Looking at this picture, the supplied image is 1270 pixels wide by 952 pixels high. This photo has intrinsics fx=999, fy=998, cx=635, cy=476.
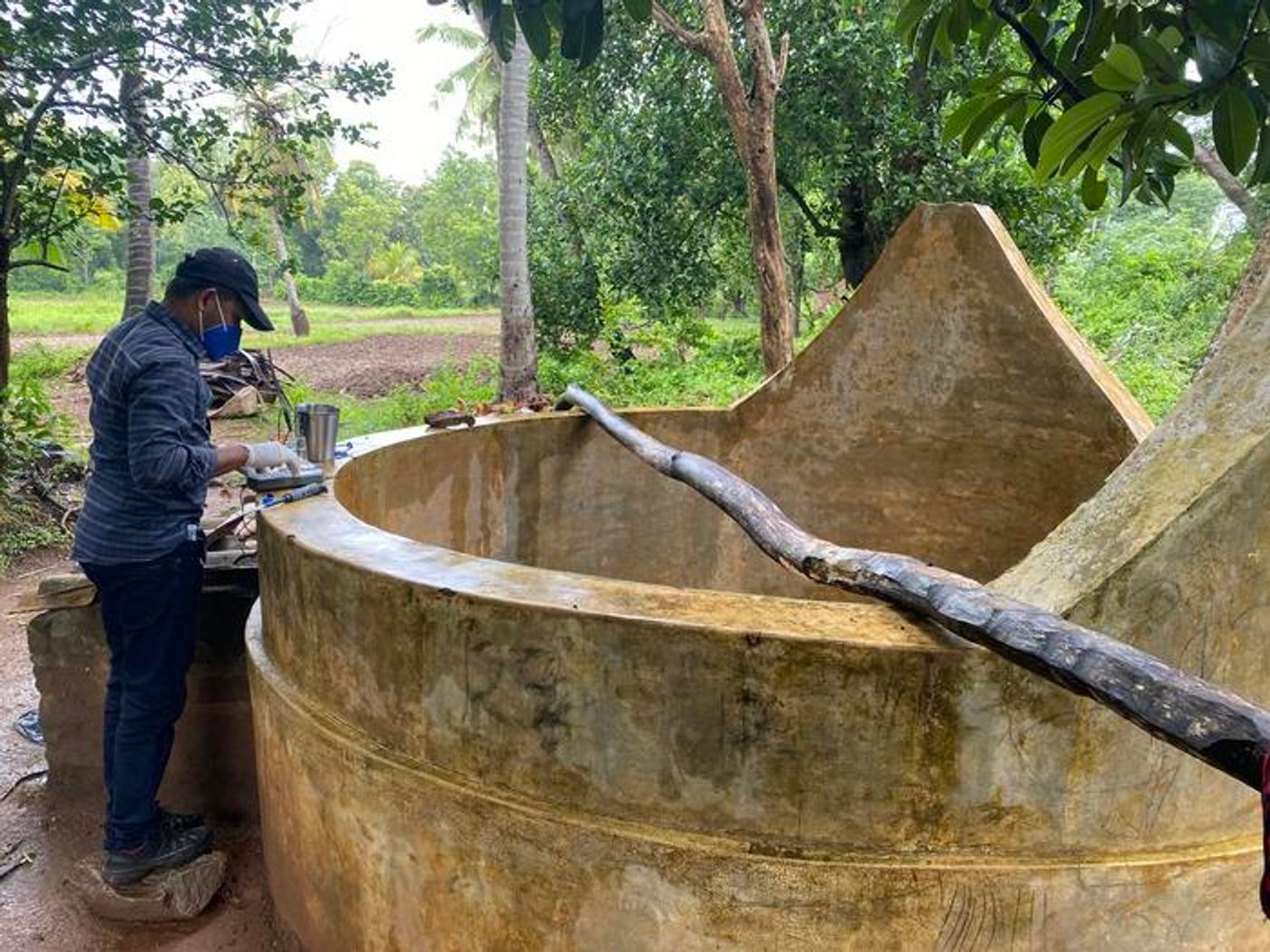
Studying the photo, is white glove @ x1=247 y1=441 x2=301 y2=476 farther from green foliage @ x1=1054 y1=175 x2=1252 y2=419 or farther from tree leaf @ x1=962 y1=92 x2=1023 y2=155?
green foliage @ x1=1054 y1=175 x2=1252 y2=419

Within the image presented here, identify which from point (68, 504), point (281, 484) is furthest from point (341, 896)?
point (68, 504)

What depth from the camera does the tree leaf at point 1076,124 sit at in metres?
2.04

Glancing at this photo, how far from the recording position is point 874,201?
10766 mm

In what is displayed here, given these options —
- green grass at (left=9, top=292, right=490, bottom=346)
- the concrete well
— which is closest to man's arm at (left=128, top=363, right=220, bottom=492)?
the concrete well

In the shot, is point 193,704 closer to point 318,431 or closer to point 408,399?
point 318,431

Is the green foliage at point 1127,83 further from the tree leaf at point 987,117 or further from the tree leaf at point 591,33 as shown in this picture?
the tree leaf at point 591,33

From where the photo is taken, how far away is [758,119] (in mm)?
7660

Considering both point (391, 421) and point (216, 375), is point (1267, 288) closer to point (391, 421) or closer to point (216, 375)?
point (391, 421)

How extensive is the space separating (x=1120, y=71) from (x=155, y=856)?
3549 millimetres

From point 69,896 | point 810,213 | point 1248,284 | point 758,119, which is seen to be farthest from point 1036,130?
Answer: point 810,213

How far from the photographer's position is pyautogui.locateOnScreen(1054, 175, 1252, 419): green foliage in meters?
13.4

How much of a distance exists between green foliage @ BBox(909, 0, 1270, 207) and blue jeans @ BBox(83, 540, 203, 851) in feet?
8.95

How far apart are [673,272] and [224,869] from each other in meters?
9.29

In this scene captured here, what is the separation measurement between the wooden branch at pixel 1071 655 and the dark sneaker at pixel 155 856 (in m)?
2.26
